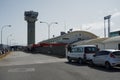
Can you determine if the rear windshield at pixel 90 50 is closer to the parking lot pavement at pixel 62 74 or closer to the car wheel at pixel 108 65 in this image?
the car wheel at pixel 108 65

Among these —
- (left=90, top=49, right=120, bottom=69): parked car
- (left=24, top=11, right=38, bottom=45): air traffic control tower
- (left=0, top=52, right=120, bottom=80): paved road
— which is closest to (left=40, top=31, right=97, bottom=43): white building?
(left=24, top=11, right=38, bottom=45): air traffic control tower

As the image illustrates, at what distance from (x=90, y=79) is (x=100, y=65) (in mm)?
9819

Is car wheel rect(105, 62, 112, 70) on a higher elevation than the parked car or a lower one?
lower

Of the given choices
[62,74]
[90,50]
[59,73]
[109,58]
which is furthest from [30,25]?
[62,74]

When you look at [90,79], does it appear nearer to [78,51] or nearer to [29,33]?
[78,51]

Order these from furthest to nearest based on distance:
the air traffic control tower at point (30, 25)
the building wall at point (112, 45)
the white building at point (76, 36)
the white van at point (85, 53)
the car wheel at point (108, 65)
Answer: the air traffic control tower at point (30, 25) → the white building at point (76, 36) → the building wall at point (112, 45) → the white van at point (85, 53) → the car wheel at point (108, 65)

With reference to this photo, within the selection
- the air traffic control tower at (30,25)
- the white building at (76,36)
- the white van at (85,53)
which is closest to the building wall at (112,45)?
the white van at (85,53)

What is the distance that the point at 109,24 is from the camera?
8725cm

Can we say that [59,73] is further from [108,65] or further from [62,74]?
[108,65]

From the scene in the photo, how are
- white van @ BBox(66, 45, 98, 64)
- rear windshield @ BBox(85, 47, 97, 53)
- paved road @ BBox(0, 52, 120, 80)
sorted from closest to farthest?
paved road @ BBox(0, 52, 120, 80)
white van @ BBox(66, 45, 98, 64)
rear windshield @ BBox(85, 47, 97, 53)

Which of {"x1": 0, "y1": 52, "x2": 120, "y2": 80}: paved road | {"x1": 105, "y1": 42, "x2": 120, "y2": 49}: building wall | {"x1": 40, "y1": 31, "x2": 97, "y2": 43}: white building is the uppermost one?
{"x1": 40, "y1": 31, "x2": 97, "y2": 43}: white building

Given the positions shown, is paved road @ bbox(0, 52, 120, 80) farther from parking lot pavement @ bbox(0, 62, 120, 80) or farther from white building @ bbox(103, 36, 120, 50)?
white building @ bbox(103, 36, 120, 50)

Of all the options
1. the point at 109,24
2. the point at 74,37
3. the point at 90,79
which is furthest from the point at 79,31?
the point at 90,79

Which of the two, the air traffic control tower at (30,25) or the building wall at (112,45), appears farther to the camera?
the air traffic control tower at (30,25)
